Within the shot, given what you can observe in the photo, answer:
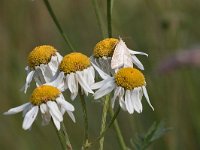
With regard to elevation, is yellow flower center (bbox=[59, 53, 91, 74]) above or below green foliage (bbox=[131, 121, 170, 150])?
above

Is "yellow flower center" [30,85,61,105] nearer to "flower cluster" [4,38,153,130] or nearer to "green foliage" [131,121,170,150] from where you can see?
"flower cluster" [4,38,153,130]

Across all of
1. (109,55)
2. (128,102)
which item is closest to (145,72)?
(109,55)

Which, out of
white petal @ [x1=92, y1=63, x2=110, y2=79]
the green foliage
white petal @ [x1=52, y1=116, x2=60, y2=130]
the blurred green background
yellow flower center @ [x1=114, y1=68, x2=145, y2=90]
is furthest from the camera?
the blurred green background

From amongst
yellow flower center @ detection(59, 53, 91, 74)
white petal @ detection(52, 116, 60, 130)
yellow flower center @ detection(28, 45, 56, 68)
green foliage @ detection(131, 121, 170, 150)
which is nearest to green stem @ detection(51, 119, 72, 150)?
white petal @ detection(52, 116, 60, 130)

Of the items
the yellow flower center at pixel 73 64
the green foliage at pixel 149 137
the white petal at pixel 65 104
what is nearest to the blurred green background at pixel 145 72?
the green foliage at pixel 149 137

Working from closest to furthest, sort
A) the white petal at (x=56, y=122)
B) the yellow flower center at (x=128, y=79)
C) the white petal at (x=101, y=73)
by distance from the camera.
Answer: the white petal at (x=56, y=122)
the yellow flower center at (x=128, y=79)
the white petal at (x=101, y=73)

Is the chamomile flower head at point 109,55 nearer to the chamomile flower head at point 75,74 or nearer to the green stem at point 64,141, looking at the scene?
the chamomile flower head at point 75,74

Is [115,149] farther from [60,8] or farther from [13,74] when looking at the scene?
[60,8]

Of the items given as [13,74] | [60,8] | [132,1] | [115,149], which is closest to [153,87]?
[115,149]
